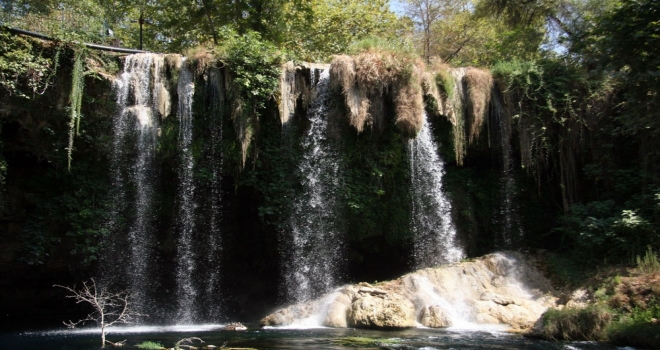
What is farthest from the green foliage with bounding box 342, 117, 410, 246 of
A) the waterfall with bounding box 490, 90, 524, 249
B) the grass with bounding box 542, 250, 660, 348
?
the grass with bounding box 542, 250, 660, 348

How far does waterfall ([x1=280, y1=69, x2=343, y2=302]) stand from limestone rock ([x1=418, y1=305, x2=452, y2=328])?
124 inches

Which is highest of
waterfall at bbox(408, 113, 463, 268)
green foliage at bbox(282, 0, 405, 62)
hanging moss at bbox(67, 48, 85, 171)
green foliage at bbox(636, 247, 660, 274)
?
green foliage at bbox(282, 0, 405, 62)

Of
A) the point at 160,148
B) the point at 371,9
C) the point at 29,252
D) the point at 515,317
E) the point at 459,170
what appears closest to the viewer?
the point at 515,317

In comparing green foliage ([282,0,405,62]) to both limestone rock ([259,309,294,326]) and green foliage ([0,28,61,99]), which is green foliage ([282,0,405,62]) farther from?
limestone rock ([259,309,294,326])

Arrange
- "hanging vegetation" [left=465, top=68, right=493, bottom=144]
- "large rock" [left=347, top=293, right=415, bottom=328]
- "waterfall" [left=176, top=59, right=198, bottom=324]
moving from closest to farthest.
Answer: "large rock" [left=347, top=293, right=415, bottom=328]
"waterfall" [left=176, top=59, right=198, bottom=324]
"hanging vegetation" [left=465, top=68, right=493, bottom=144]

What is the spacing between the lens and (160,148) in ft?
43.6

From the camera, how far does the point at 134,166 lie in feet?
43.9

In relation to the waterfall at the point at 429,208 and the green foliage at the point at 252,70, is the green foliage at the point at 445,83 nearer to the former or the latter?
the waterfall at the point at 429,208

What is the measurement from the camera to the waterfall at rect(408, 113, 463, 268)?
46.9 ft

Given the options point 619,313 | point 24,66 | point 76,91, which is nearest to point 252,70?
point 76,91

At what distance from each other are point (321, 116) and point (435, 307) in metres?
6.01

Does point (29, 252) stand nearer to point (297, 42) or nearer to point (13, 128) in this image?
point (13, 128)

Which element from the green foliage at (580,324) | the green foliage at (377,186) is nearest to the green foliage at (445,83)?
the green foliage at (377,186)

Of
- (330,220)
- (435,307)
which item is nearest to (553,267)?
(435,307)
